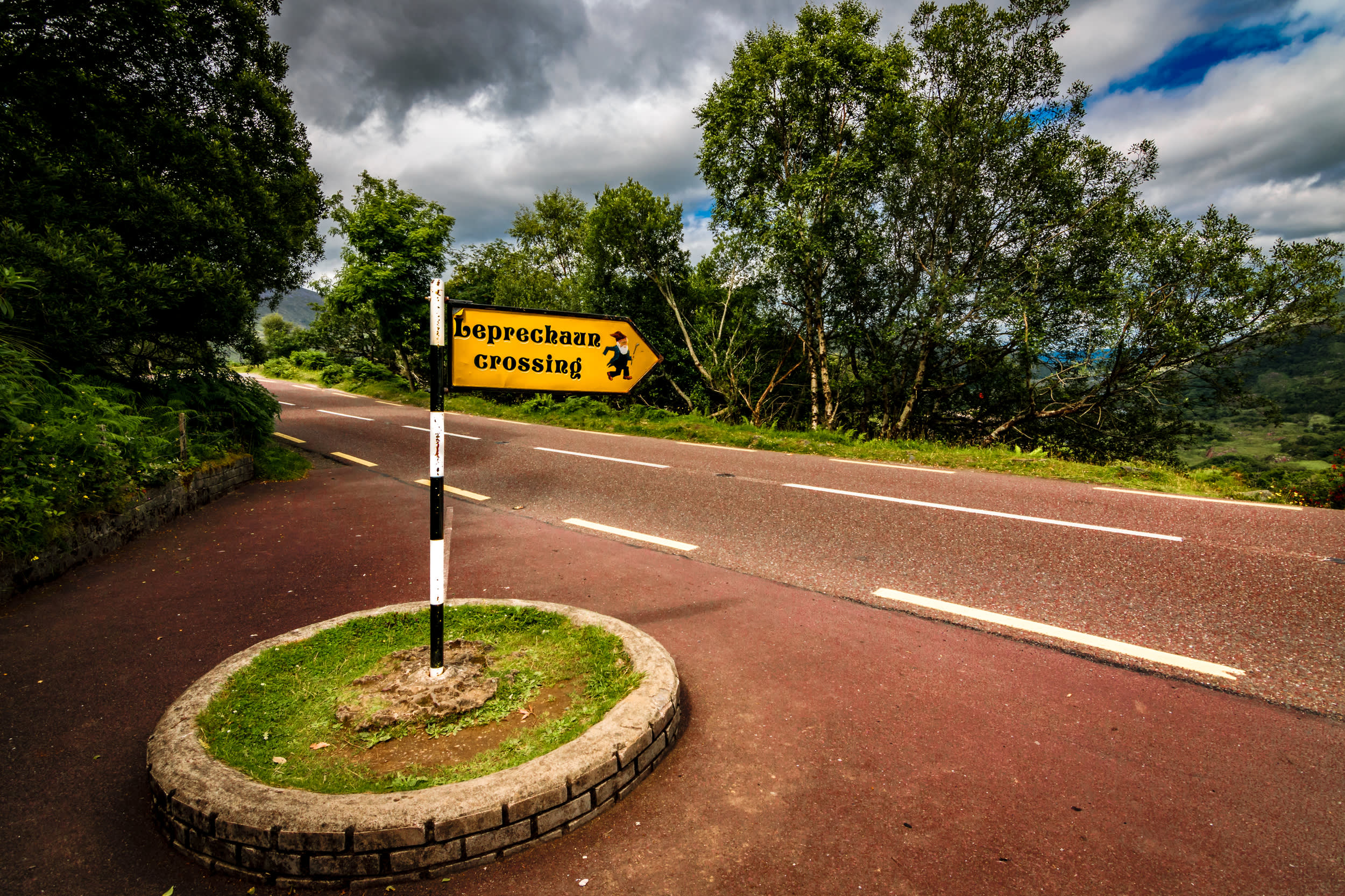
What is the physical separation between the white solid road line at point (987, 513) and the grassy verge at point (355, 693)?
453cm

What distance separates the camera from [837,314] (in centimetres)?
1661

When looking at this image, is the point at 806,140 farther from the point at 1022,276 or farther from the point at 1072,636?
the point at 1072,636

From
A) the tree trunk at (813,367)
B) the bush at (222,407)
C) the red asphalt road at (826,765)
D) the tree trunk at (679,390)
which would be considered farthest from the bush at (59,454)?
the tree trunk at (813,367)

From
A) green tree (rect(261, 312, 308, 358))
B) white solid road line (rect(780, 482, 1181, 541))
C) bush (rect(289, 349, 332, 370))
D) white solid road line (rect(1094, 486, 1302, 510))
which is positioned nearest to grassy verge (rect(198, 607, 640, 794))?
white solid road line (rect(780, 482, 1181, 541))

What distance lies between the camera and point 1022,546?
5.15m

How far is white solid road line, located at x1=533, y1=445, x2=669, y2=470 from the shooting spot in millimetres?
9688

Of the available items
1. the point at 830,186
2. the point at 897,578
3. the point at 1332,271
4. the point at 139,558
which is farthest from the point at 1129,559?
the point at 830,186

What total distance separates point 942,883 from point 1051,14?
1834 cm

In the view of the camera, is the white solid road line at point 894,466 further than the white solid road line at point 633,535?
Yes

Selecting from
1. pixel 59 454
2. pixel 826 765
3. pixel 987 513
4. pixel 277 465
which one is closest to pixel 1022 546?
pixel 987 513

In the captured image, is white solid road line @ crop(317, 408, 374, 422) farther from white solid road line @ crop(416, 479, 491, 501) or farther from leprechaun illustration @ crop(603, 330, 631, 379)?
leprechaun illustration @ crop(603, 330, 631, 379)

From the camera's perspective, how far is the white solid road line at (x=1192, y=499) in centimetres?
648

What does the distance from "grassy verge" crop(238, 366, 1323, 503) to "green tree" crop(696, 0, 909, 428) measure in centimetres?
465

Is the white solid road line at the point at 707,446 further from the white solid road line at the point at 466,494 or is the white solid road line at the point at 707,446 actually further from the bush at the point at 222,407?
the bush at the point at 222,407
